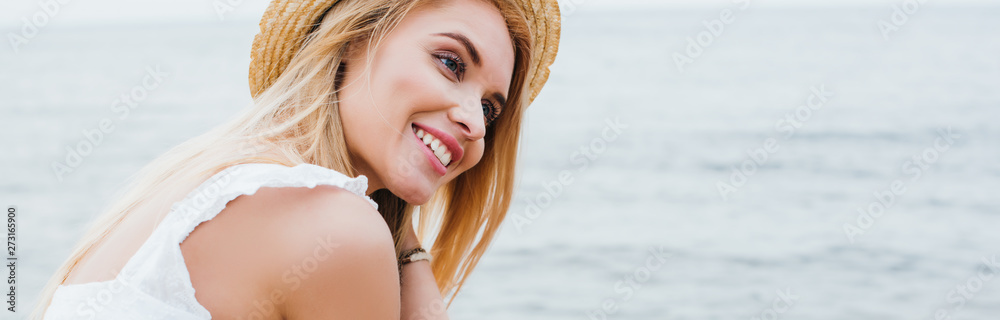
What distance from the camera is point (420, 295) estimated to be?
8.36ft

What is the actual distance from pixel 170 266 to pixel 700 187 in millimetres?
8738

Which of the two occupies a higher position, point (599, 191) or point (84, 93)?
point (599, 191)

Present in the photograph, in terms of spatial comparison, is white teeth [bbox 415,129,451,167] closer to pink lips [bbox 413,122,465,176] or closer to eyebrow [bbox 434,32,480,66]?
pink lips [bbox 413,122,465,176]

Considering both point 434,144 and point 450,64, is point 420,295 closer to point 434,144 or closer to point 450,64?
point 434,144

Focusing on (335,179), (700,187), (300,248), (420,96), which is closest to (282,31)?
(420,96)

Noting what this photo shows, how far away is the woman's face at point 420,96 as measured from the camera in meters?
2.03

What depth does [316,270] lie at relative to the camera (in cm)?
165

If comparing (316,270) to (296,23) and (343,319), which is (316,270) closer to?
(343,319)

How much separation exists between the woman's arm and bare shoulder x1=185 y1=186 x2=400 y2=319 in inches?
31.3

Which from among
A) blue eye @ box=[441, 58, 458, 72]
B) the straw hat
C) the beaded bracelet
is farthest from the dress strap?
the beaded bracelet

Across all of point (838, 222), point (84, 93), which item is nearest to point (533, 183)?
point (838, 222)

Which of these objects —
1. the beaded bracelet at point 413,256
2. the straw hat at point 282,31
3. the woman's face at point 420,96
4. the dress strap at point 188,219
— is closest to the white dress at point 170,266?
the dress strap at point 188,219

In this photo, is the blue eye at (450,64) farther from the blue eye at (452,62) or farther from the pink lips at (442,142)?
the pink lips at (442,142)

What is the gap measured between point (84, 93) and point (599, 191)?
539 inches
